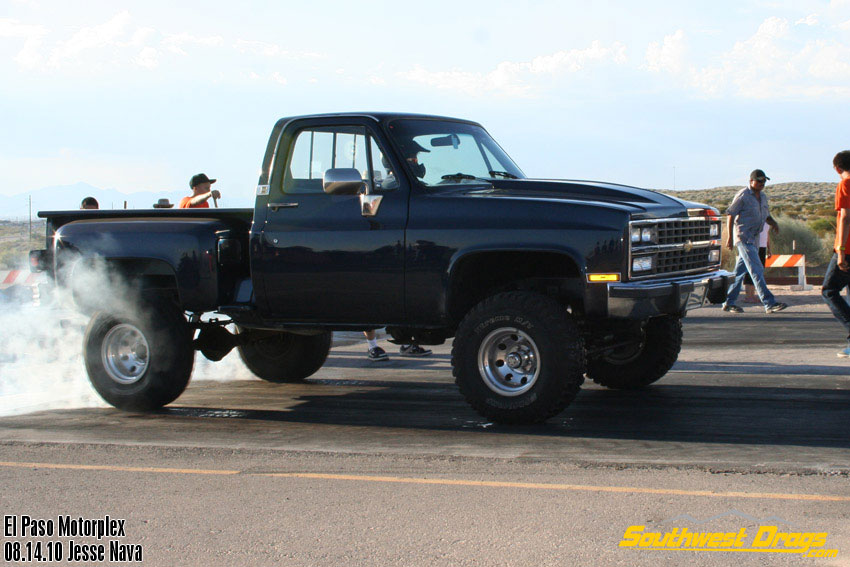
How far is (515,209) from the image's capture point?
7438 mm

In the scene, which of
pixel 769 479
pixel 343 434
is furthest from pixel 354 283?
pixel 769 479

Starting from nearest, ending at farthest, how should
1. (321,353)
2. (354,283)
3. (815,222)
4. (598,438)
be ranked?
(598,438)
(354,283)
(321,353)
(815,222)

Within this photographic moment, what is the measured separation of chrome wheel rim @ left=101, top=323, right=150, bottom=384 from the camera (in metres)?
8.84

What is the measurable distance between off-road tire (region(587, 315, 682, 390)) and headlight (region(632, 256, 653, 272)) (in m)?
1.64

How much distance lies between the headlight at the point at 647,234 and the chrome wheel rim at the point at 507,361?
3.57 feet

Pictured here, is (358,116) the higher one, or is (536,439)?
(358,116)

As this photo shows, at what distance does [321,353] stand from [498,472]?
14.9 feet

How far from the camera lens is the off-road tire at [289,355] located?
10.3 metres

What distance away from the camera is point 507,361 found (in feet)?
24.9

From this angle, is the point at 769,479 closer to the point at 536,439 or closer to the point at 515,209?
the point at 536,439

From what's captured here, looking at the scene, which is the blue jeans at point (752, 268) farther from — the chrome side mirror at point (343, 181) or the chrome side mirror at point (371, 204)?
the chrome side mirror at point (343, 181)

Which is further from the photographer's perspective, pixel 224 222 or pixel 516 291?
pixel 224 222

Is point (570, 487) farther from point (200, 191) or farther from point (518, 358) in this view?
point (200, 191)

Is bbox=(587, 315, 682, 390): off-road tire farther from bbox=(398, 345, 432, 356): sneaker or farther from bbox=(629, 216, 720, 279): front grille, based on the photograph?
bbox=(398, 345, 432, 356): sneaker
